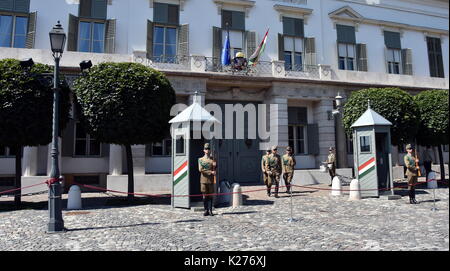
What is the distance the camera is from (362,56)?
59.6ft

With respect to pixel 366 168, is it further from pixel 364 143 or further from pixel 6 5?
pixel 6 5

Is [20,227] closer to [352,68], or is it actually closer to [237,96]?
[237,96]

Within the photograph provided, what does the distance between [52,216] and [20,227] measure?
110cm

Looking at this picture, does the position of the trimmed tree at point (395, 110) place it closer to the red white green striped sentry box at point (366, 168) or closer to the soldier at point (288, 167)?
the red white green striped sentry box at point (366, 168)

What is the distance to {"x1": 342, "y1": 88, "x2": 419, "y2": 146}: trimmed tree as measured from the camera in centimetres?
1275

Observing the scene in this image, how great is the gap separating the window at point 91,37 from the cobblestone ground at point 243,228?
8.46 meters

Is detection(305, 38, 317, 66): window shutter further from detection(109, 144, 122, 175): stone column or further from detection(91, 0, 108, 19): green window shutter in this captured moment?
detection(109, 144, 122, 175): stone column

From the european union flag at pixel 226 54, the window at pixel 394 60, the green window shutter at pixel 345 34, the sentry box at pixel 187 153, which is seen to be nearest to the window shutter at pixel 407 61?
the window at pixel 394 60

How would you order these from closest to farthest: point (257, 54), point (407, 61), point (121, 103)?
1. point (121, 103)
2. point (257, 54)
3. point (407, 61)

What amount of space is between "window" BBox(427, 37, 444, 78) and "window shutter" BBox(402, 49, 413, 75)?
1756 mm

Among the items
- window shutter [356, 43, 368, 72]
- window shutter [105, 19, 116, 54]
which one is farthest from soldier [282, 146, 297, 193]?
window shutter [105, 19, 116, 54]

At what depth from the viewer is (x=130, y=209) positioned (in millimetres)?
9352

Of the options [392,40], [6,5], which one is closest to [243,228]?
[6,5]

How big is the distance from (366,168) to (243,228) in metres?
6.68
